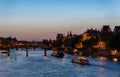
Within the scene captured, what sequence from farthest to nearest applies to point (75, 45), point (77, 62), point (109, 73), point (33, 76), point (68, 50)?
1. point (75, 45)
2. point (68, 50)
3. point (77, 62)
4. point (109, 73)
5. point (33, 76)

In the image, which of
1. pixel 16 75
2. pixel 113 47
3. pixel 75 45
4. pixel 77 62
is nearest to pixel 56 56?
pixel 113 47

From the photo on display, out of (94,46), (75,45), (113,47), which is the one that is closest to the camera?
(113,47)

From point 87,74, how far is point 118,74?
211 inches

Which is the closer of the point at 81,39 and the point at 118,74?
the point at 118,74

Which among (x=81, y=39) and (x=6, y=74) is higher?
(x=81, y=39)

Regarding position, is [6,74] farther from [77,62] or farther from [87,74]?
[77,62]

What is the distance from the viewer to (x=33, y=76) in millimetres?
66875

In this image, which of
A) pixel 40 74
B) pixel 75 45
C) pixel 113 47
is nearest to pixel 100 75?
pixel 40 74

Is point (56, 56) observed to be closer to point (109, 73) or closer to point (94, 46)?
point (94, 46)

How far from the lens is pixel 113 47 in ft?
383

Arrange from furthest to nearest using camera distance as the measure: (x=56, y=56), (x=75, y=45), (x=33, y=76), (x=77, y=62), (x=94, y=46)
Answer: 1. (x=75, y=45)
2. (x=94, y=46)
3. (x=56, y=56)
4. (x=77, y=62)
5. (x=33, y=76)

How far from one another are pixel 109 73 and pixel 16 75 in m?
16.5

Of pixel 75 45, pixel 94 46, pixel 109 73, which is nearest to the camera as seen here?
pixel 109 73

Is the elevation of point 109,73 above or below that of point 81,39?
below
